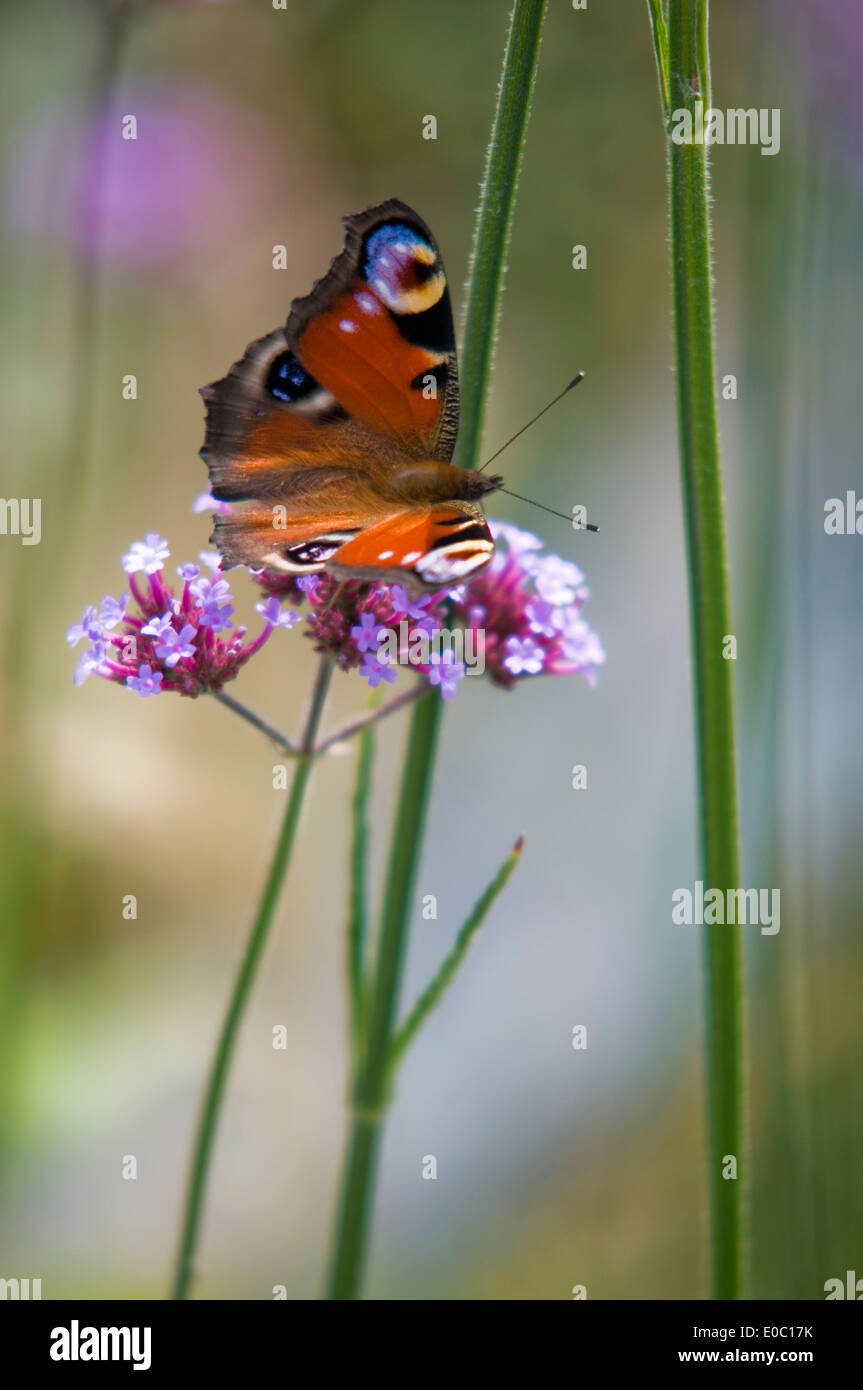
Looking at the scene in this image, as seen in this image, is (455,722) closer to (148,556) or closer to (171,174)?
(171,174)

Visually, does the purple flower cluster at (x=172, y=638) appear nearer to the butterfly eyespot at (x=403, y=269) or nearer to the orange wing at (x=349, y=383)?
the orange wing at (x=349, y=383)

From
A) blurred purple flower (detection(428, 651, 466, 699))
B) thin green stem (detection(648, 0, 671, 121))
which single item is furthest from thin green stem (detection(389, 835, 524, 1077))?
thin green stem (detection(648, 0, 671, 121))

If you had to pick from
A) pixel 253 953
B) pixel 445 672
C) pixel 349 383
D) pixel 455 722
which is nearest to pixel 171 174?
pixel 455 722

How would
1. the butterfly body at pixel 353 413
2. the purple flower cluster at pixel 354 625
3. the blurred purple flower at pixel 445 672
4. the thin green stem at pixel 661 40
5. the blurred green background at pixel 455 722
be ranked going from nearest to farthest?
the thin green stem at pixel 661 40 → the blurred purple flower at pixel 445 672 → the purple flower cluster at pixel 354 625 → the butterfly body at pixel 353 413 → the blurred green background at pixel 455 722

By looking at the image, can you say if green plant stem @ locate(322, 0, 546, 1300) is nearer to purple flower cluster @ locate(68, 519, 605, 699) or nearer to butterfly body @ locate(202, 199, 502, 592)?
purple flower cluster @ locate(68, 519, 605, 699)

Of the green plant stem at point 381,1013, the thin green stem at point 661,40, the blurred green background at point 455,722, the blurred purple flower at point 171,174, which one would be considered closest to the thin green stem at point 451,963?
the green plant stem at point 381,1013
